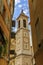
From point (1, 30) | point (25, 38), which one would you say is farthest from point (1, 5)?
point (25, 38)

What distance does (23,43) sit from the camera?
116 ft

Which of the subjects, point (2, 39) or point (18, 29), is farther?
point (18, 29)

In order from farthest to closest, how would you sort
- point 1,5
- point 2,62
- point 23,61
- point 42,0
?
point 23,61 → point 1,5 → point 2,62 → point 42,0

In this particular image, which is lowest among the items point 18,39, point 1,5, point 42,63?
point 18,39

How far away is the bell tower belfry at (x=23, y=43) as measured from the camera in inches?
1283

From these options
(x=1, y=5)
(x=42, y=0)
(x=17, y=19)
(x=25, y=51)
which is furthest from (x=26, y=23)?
(x=42, y=0)

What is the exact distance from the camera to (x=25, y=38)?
36062 millimetres

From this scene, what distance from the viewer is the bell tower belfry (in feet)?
107

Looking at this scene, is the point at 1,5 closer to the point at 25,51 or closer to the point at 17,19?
the point at 25,51

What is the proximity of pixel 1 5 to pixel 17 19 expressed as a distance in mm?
28200

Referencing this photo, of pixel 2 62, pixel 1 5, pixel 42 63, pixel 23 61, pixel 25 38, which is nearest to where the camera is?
pixel 42 63

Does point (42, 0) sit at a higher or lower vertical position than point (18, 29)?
higher

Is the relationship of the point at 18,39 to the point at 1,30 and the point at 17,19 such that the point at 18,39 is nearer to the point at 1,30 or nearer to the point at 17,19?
the point at 17,19

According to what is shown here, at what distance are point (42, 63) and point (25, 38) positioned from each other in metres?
29.0
